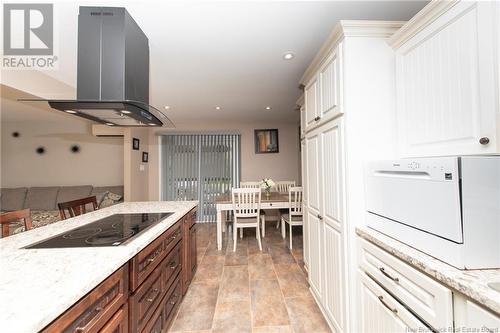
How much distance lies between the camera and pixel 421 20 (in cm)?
108

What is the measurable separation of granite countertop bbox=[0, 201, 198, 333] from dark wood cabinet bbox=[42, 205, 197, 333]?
6 centimetres

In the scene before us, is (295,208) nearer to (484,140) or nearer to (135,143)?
(484,140)

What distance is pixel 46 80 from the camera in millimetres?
2393

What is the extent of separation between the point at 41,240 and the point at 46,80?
7.25 ft

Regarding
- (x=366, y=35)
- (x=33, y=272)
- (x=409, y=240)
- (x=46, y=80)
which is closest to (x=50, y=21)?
(x=46, y=80)

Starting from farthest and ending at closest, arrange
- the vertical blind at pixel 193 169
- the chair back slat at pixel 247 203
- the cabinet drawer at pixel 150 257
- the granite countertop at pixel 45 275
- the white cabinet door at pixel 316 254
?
the vertical blind at pixel 193 169 → the chair back slat at pixel 247 203 → the white cabinet door at pixel 316 254 → the cabinet drawer at pixel 150 257 → the granite countertop at pixel 45 275

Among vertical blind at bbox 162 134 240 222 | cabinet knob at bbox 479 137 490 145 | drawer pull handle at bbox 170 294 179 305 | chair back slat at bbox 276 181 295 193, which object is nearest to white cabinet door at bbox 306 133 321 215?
cabinet knob at bbox 479 137 490 145

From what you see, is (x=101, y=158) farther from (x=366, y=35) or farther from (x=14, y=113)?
(x=366, y=35)

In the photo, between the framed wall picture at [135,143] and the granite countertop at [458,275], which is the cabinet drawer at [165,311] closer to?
the granite countertop at [458,275]

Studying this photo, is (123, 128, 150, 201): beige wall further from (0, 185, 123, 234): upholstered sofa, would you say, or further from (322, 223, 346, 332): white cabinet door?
(322, 223, 346, 332): white cabinet door

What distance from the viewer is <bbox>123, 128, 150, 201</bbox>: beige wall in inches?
169

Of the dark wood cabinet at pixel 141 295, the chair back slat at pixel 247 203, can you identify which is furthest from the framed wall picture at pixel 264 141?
the dark wood cabinet at pixel 141 295

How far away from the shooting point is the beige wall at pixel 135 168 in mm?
4297

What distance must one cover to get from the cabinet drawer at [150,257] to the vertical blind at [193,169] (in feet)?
11.4
